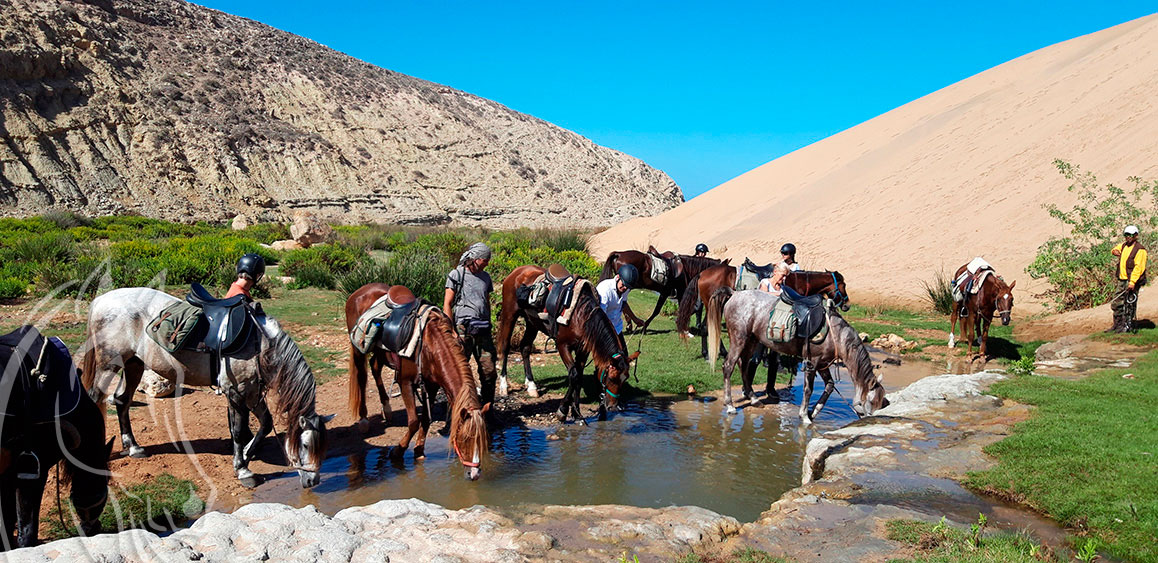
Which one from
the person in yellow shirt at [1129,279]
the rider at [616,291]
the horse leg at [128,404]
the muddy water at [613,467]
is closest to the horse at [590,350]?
the muddy water at [613,467]

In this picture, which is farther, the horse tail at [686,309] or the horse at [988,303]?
the horse at [988,303]

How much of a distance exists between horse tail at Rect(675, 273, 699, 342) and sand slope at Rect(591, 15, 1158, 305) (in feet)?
31.4

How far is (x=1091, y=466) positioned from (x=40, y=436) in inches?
283

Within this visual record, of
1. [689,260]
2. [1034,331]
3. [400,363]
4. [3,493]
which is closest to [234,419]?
[400,363]

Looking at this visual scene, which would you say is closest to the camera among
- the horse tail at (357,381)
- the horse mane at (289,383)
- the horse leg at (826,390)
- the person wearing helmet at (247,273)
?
the horse mane at (289,383)

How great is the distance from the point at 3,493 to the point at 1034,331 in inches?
604

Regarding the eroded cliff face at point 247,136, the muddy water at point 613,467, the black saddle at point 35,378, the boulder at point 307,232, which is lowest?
the muddy water at point 613,467

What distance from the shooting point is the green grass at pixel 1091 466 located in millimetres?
4227

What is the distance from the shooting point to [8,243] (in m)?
18.2

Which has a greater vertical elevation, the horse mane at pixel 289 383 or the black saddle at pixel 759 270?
the black saddle at pixel 759 270

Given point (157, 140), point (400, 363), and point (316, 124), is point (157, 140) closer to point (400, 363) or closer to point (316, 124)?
point (316, 124)

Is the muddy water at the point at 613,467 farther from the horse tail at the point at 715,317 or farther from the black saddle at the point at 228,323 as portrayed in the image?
the black saddle at the point at 228,323

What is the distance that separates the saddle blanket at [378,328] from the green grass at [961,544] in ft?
13.6

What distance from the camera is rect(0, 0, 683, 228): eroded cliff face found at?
36.8 m
